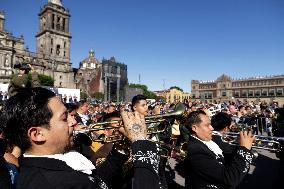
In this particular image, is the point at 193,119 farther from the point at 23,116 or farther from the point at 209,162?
the point at 23,116

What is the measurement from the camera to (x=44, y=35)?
7456 cm

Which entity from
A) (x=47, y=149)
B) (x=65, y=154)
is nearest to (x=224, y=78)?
(x=65, y=154)

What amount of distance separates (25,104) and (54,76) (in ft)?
260

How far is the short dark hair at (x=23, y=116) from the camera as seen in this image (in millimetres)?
1736

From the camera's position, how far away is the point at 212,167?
2963mm

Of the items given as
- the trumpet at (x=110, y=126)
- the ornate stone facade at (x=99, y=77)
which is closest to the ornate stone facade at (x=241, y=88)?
the ornate stone facade at (x=99, y=77)

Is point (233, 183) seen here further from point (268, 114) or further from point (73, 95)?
point (73, 95)

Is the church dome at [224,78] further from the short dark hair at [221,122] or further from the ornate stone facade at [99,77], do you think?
the short dark hair at [221,122]

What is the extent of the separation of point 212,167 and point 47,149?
6.36 ft

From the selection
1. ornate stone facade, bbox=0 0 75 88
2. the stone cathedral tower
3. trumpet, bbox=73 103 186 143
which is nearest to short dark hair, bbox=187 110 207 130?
trumpet, bbox=73 103 186 143

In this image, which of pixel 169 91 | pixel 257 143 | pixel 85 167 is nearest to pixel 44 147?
pixel 85 167

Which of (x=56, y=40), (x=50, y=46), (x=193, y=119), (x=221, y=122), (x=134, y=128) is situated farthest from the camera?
(x=56, y=40)

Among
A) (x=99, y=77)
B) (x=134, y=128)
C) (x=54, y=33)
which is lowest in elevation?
(x=134, y=128)

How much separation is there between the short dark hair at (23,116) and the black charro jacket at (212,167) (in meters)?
1.96
